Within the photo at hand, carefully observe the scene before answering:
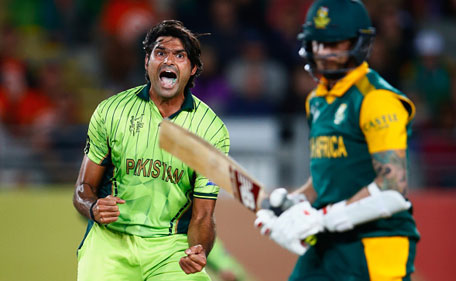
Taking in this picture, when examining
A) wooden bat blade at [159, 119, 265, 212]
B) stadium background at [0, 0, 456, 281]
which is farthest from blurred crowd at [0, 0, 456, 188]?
wooden bat blade at [159, 119, 265, 212]

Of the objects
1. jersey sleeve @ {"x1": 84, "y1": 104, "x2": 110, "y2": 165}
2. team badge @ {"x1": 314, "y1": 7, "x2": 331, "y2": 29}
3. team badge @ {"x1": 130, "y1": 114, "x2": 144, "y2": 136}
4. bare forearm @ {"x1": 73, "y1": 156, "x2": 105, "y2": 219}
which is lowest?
bare forearm @ {"x1": 73, "y1": 156, "x2": 105, "y2": 219}

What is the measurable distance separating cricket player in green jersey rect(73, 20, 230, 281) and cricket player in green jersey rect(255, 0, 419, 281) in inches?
15.9

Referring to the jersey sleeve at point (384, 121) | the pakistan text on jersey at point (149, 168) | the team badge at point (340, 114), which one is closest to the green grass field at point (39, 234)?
the pakistan text on jersey at point (149, 168)

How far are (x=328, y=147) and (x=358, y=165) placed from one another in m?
0.18

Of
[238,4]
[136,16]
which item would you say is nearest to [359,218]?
[238,4]

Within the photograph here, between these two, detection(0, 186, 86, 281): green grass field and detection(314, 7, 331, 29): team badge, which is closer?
detection(314, 7, 331, 29): team badge

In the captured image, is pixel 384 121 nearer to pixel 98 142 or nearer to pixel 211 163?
pixel 211 163

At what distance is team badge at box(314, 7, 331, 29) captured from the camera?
167 inches

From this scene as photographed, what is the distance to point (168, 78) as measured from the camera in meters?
4.06

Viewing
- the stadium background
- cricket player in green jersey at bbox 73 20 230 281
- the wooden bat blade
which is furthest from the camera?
the stadium background

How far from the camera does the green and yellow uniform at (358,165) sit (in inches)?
156

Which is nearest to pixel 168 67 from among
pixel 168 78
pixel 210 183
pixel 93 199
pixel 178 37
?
pixel 168 78

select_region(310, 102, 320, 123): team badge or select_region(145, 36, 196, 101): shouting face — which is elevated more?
select_region(145, 36, 196, 101): shouting face

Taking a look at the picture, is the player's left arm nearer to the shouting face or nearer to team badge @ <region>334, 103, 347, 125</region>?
the shouting face
